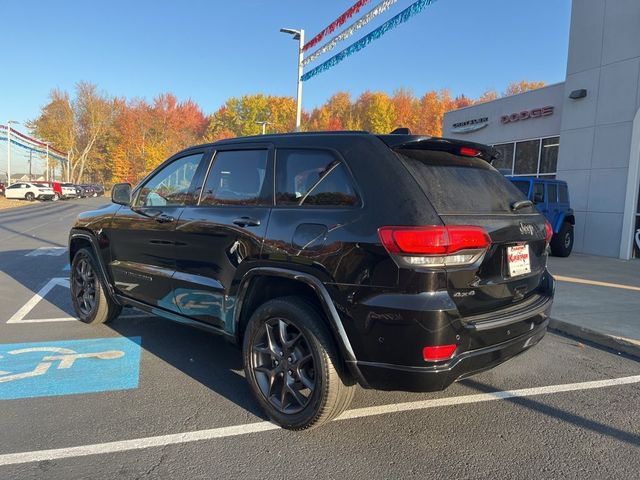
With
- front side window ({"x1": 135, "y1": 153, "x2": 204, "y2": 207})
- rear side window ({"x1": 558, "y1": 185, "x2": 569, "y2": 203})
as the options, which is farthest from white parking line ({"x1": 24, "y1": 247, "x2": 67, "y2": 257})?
rear side window ({"x1": 558, "y1": 185, "x2": 569, "y2": 203})

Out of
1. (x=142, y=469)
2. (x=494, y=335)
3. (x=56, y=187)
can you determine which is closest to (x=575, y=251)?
(x=494, y=335)

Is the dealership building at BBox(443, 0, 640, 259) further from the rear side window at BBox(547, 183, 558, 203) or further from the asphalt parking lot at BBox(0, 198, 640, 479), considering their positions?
the asphalt parking lot at BBox(0, 198, 640, 479)

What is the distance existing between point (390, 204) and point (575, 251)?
12.5m

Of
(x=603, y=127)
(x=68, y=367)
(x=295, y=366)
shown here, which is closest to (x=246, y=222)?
(x=295, y=366)

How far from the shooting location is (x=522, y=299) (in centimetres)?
319

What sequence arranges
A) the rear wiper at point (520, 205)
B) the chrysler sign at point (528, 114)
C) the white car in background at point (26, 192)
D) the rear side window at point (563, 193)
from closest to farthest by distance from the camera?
the rear wiper at point (520, 205)
the rear side window at point (563, 193)
the chrysler sign at point (528, 114)
the white car in background at point (26, 192)

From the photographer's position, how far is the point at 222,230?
3.51 metres

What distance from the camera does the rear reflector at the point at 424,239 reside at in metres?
2.57

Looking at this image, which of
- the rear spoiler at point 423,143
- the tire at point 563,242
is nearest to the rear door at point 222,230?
the rear spoiler at point 423,143

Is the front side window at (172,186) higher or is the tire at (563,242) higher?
the front side window at (172,186)

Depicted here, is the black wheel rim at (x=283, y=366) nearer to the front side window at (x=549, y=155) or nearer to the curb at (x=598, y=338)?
the curb at (x=598, y=338)

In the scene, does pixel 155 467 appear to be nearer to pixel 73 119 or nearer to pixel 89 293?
pixel 89 293

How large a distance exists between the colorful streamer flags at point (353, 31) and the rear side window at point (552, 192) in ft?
17.8

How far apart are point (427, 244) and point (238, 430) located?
1.68m
